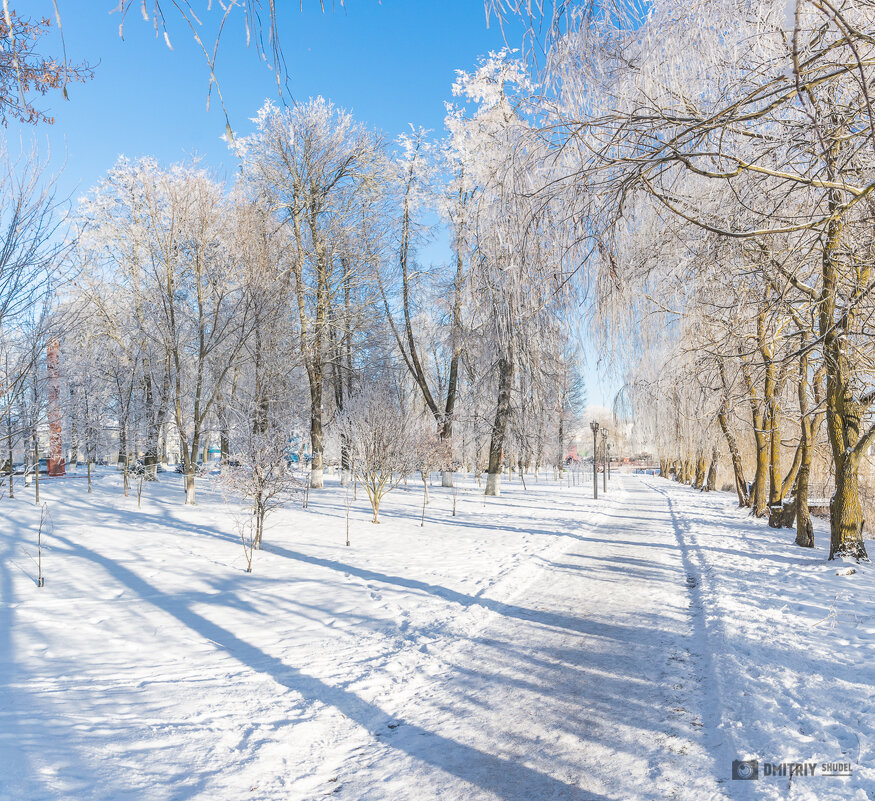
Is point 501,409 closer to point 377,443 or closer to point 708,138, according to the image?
point 377,443

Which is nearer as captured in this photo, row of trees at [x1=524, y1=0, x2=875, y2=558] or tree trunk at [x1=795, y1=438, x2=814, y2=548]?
row of trees at [x1=524, y1=0, x2=875, y2=558]

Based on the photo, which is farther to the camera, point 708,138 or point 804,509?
point 804,509

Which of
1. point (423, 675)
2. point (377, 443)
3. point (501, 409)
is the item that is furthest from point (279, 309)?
point (423, 675)

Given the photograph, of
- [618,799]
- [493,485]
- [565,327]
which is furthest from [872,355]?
[493,485]

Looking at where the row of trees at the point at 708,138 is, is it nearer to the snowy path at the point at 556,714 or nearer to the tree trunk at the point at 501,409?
the snowy path at the point at 556,714

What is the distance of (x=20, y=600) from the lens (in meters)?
5.73

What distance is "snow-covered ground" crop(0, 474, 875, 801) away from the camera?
2869 millimetres

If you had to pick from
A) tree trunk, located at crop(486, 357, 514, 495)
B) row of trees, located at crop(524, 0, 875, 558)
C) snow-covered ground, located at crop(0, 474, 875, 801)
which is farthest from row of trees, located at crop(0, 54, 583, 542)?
row of trees, located at crop(524, 0, 875, 558)

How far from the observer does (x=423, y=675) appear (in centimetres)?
422

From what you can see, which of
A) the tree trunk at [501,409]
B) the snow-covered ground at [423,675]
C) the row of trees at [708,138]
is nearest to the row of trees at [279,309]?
the tree trunk at [501,409]

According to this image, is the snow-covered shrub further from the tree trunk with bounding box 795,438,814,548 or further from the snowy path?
the tree trunk with bounding box 795,438,814,548

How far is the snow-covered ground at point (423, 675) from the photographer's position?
2869 millimetres

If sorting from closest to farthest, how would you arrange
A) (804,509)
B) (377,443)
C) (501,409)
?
1. (804,509)
2. (377,443)
3. (501,409)

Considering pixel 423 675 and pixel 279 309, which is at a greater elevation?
pixel 279 309
